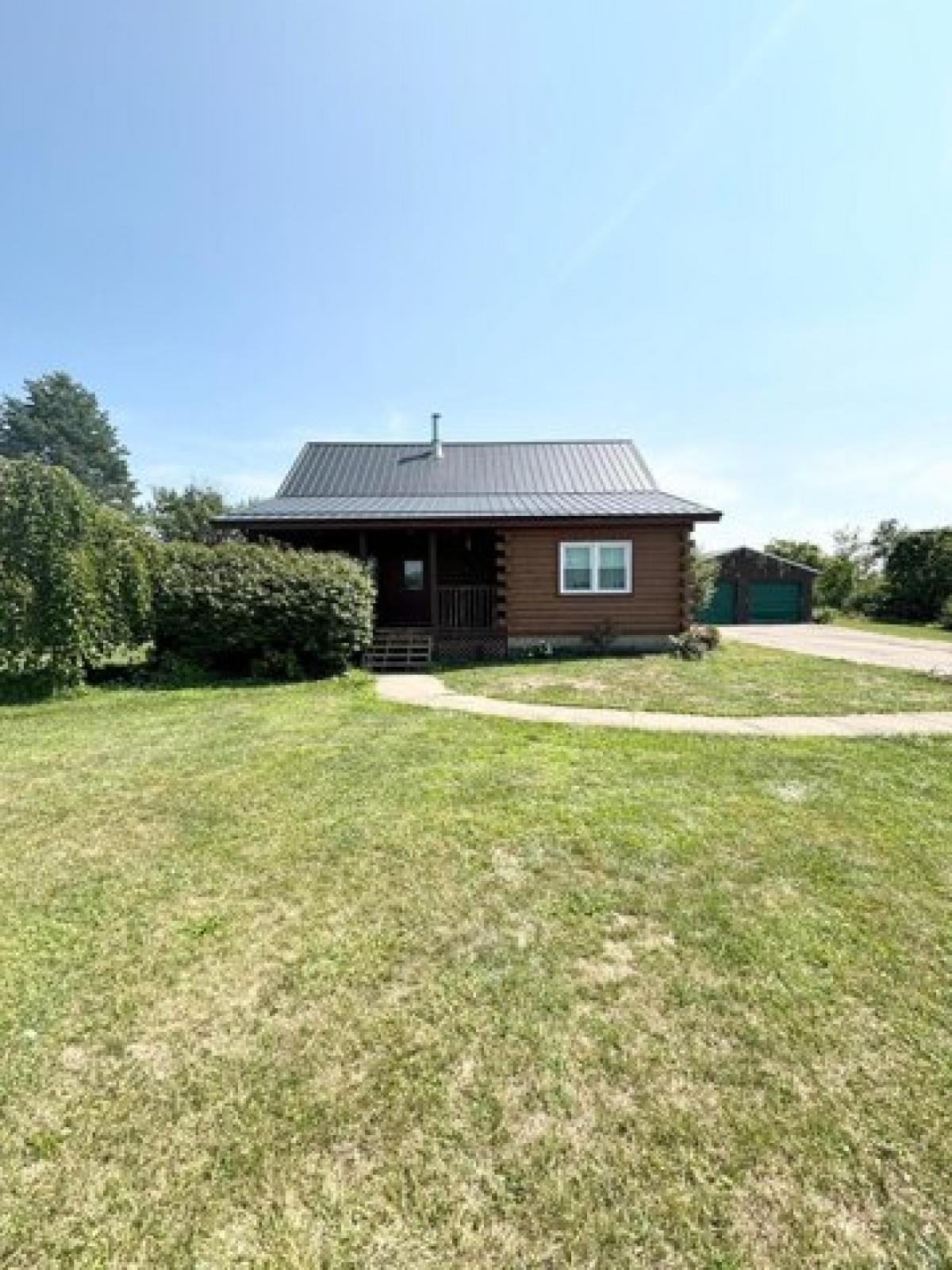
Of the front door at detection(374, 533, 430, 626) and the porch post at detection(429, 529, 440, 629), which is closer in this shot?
the porch post at detection(429, 529, 440, 629)

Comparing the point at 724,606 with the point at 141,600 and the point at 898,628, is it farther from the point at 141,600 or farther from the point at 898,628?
the point at 141,600

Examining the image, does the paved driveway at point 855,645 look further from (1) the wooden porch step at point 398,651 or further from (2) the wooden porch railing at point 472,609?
(1) the wooden porch step at point 398,651

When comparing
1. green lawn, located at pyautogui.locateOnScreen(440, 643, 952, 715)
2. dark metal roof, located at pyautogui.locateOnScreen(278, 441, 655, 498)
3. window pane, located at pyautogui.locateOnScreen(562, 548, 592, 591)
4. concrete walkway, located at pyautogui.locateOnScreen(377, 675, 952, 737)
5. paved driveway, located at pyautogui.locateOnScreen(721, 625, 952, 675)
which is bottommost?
concrete walkway, located at pyautogui.locateOnScreen(377, 675, 952, 737)

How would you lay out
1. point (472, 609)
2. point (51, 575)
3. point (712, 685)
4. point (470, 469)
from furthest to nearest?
point (470, 469) → point (472, 609) → point (712, 685) → point (51, 575)

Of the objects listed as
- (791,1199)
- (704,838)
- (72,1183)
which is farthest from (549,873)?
(72,1183)

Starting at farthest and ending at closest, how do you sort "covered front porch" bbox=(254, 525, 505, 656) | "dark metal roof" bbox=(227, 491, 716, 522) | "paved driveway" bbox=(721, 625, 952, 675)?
"covered front porch" bbox=(254, 525, 505, 656) → "paved driveway" bbox=(721, 625, 952, 675) → "dark metal roof" bbox=(227, 491, 716, 522)

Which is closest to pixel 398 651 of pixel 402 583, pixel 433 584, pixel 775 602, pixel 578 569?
pixel 433 584

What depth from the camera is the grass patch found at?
19.6m

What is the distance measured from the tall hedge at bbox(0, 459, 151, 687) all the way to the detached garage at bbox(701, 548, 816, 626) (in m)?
22.6

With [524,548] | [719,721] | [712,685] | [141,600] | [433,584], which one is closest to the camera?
[719,721]

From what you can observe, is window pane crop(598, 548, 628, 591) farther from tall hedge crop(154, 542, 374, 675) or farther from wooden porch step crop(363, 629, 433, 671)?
tall hedge crop(154, 542, 374, 675)

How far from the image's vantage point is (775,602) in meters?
26.3

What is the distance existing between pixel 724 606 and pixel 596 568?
15846mm

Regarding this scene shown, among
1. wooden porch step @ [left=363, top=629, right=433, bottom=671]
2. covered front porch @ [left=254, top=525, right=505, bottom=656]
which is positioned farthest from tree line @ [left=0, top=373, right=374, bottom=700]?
covered front porch @ [left=254, top=525, right=505, bottom=656]
